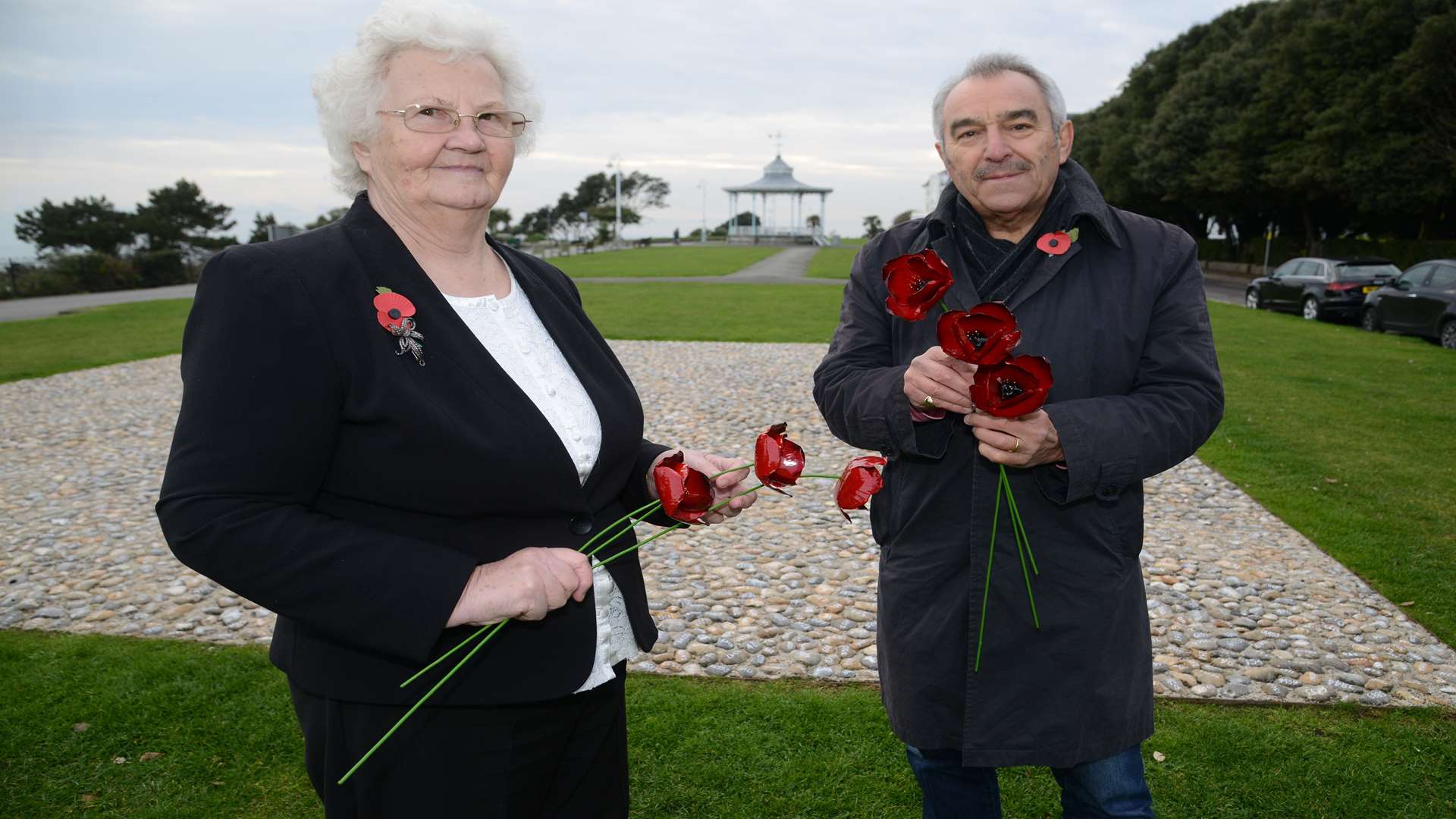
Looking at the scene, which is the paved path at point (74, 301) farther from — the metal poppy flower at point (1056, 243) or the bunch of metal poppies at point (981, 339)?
the bunch of metal poppies at point (981, 339)

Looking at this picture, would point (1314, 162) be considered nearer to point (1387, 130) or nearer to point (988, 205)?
point (1387, 130)

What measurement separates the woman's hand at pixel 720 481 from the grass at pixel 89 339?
15.0 m

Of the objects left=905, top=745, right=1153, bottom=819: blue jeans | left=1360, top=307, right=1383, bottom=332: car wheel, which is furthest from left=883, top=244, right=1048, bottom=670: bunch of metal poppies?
left=1360, top=307, right=1383, bottom=332: car wheel

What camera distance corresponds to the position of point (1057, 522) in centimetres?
232

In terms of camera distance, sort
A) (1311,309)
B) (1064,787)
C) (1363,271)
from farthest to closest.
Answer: (1311,309)
(1363,271)
(1064,787)

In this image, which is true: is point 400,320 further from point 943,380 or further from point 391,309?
point 943,380

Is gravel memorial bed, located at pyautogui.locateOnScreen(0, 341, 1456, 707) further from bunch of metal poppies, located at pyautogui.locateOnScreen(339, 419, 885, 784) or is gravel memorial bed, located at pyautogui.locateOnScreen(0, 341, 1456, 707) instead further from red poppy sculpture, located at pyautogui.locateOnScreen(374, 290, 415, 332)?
red poppy sculpture, located at pyautogui.locateOnScreen(374, 290, 415, 332)

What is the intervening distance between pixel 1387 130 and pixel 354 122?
3294 cm

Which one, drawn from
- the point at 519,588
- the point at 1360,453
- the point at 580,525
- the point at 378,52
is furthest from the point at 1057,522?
the point at 1360,453

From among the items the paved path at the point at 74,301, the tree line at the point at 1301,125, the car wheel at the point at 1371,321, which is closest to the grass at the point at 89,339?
the paved path at the point at 74,301

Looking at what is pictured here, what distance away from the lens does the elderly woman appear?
1650mm

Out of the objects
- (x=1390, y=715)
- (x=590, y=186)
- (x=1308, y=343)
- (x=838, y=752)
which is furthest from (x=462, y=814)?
(x=590, y=186)

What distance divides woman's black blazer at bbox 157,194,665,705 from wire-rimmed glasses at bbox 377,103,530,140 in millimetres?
216

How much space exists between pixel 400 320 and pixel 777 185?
3535 inches
